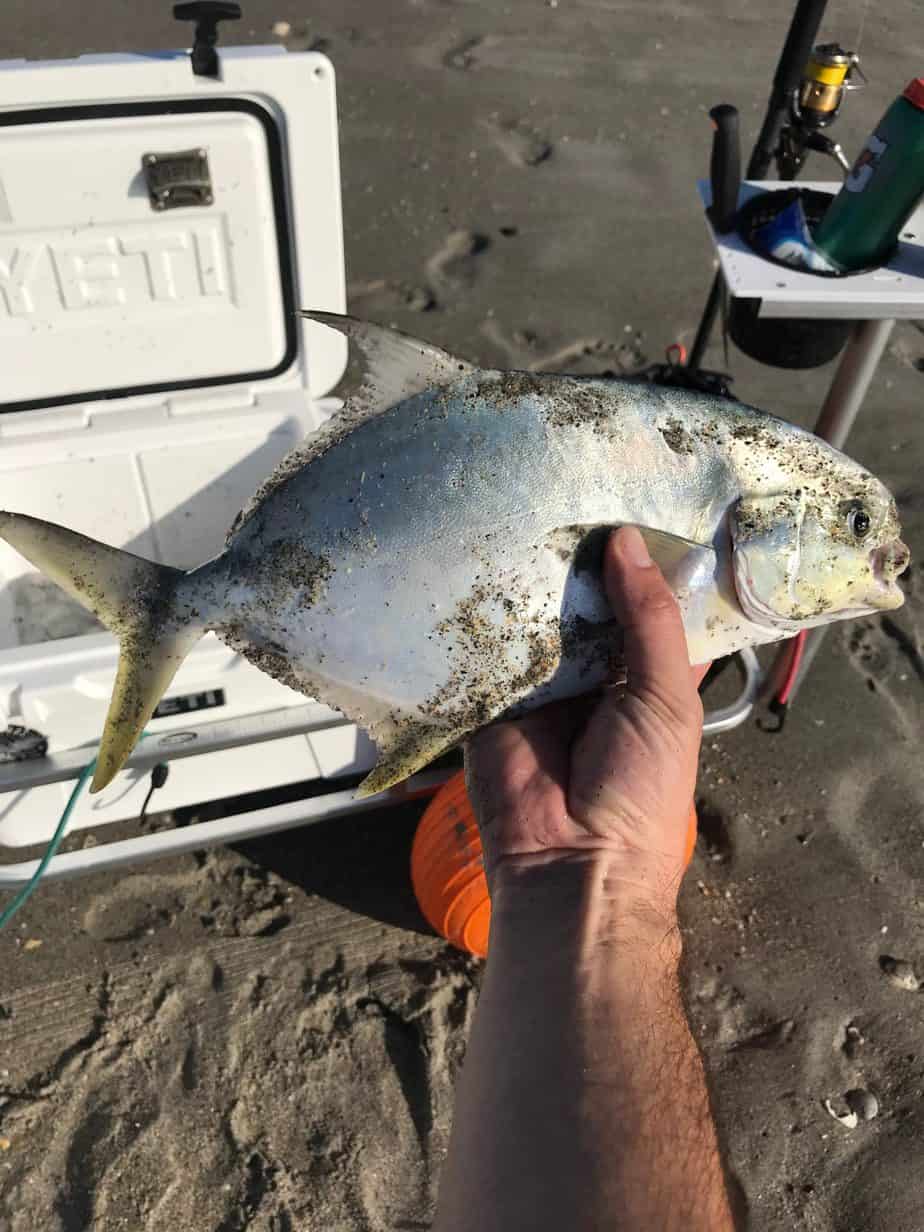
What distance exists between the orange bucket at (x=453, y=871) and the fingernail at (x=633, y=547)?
0.93 meters

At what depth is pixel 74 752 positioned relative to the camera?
2020mm

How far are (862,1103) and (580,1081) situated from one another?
4.49 feet

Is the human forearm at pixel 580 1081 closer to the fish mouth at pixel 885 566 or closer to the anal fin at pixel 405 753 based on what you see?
the anal fin at pixel 405 753

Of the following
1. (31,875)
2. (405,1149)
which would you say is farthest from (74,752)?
(405,1149)

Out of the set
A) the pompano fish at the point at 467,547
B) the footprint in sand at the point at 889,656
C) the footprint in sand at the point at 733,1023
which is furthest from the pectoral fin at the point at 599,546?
the footprint in sand at the point at 889,656

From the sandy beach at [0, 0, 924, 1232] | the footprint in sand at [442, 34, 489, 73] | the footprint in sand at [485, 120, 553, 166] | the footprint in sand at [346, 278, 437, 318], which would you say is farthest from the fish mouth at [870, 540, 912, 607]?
the footprint in sand at [442, 34, 489, 73]

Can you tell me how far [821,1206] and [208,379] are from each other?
270cm

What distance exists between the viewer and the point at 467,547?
1.45 m

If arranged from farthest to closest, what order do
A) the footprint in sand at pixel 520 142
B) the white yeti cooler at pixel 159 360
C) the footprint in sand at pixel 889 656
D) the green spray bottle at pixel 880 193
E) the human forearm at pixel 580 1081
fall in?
the footprint in sand at pixel 520 142
the footprint in sand at pixel 889 656
the white yeti cooler at pixel 159 360
the green spray bottle at pixel 880 193
the human forearm at pixel 580 1081

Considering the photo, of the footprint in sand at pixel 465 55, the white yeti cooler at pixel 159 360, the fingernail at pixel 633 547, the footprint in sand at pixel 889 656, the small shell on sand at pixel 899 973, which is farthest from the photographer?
the footprint in sand at pixel 465 55

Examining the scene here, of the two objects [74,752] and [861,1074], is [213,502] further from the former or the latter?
[861,1074]

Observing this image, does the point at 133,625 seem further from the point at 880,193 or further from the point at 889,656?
the point at 889,656

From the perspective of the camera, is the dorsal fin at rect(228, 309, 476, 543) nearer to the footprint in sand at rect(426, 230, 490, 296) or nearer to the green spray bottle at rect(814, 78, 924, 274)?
the green spray bottle at rect(814, 78, 924, 274)

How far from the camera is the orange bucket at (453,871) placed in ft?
7.26
